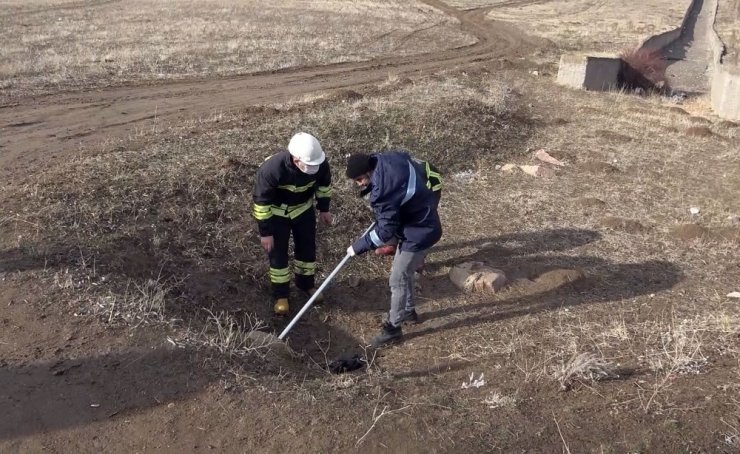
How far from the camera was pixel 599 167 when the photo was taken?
9547 mm

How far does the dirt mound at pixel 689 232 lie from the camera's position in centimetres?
736

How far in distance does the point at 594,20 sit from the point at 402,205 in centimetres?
3082

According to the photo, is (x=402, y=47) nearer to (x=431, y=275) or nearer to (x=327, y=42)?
(x=327, y=42)

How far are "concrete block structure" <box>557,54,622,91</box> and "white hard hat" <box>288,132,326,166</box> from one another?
11839mm

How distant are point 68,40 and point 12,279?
15816 millimetres

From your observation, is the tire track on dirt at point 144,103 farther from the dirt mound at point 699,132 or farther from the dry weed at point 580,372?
the dirt mound at point 699,132

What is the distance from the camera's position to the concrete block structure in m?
15.0

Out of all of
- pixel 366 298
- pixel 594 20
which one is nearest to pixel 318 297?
pixel 366 298

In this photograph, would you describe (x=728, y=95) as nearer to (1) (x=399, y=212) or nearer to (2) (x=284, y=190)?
(1) (x=399, y=212)

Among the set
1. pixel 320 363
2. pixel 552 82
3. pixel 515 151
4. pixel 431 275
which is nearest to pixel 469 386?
pixel 320 363

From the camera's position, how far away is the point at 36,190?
638 centimetres

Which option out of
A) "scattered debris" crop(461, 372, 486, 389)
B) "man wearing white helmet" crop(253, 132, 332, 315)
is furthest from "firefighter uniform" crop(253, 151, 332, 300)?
"scattered debris" crop(461, 372, 486, 389)

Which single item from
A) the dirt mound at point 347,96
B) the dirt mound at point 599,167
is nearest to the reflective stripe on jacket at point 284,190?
the dirt mound at point 599,167

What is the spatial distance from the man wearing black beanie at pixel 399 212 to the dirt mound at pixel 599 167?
518 centimetres
